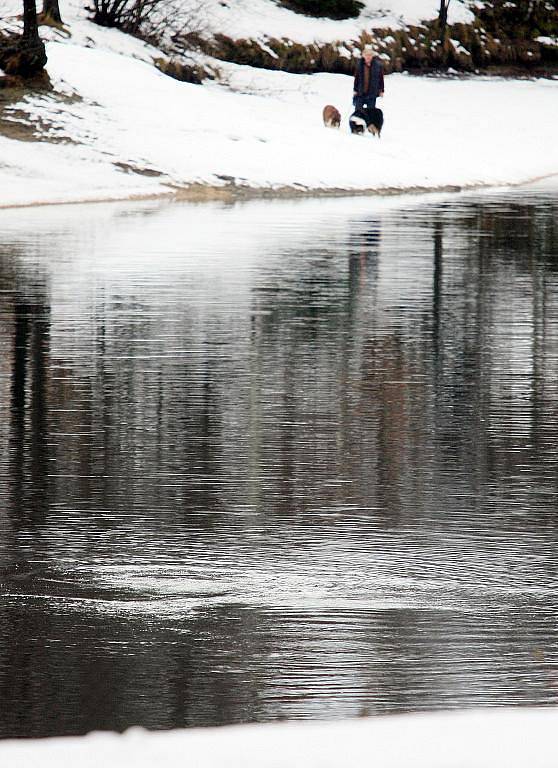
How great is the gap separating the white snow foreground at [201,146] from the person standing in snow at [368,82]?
86cm

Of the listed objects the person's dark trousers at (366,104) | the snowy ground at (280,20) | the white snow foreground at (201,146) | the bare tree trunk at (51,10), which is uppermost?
the snowy ground at (280,20)

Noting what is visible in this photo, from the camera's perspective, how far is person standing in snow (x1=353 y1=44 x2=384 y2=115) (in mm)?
35125

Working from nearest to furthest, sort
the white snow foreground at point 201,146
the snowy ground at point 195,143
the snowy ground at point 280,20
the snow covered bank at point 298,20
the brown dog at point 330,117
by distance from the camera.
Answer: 1. the white snow foreground at point 201,146
2. the snowy ground at point 195,143
3. the brown dog at point 330,117
4. the snowy ground at point 280,20
5. the snow covered bank at point 298,20

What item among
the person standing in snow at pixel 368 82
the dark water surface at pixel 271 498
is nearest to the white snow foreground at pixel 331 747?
the dark water surface at pixel 271 498

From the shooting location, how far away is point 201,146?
31.1 m

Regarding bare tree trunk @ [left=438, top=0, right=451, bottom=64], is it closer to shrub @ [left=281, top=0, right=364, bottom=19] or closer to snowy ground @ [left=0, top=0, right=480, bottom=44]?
snowy ground @ [left=0, top=0, right=480, bottom=44]

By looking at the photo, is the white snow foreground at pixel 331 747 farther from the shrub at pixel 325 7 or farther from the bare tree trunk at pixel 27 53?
the shrub at pixel 325 7

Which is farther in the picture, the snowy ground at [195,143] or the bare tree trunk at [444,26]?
the bare tree trunk at [444,26]

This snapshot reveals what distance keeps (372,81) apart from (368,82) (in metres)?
0.10

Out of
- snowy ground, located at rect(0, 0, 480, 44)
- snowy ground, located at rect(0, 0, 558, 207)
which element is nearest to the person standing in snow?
snowy ground, located at rect(0, 0, 558, 207)

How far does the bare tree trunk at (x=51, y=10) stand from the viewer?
1574 inches

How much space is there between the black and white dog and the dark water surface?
67.0 feet

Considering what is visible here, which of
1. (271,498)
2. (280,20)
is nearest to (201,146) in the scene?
(280,20)

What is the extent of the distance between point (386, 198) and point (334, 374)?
62.9 ft
